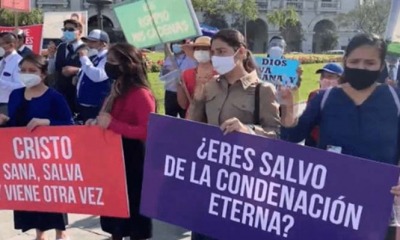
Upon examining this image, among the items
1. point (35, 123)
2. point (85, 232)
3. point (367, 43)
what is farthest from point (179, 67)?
point (367, 43)

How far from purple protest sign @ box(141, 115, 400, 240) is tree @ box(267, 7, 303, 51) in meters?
64.1

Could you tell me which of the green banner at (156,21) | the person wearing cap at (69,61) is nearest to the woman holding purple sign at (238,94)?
the green banner at (156,21)

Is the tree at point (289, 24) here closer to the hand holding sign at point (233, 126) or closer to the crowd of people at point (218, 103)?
the crowd of people at point (218, 103)

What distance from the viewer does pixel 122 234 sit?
3859 millimetres

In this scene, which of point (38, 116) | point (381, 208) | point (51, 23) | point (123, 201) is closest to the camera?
point (381, 208)

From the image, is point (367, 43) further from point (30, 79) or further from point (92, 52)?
point (92, 52)

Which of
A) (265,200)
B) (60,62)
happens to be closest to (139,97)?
(265,200)

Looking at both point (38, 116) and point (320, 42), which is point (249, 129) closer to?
point (38, 116)

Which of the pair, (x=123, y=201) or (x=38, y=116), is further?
(x=38, y=116)

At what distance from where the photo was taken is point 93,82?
5488 mm

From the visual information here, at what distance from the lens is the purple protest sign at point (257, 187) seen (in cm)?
266

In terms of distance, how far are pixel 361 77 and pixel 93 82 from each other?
3.29 meters

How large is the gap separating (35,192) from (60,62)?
288 centimetres

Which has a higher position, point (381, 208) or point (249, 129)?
point (249, 129)
